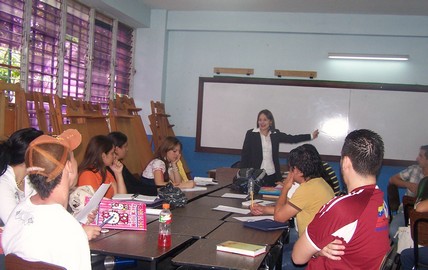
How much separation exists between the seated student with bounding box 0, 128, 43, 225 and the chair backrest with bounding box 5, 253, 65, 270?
793 mm

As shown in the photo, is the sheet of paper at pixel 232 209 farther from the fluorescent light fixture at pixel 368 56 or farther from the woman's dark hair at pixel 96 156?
the fluorescent light fixture at pixel 368 56

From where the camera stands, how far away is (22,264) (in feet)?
5.69

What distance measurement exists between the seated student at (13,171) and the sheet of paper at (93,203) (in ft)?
1.09

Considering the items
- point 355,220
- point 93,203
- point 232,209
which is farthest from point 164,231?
point 232,209

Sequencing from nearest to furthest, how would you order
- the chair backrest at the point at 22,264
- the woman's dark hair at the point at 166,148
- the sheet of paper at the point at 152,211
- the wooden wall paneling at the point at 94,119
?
the chair backrest at the point at 22,264
the sheet of paper at the point at 152,211
the woman's dark hair at the point at 166,148
the wooden wall paneling at the point at 94,119

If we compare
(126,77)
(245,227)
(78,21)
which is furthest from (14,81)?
(245,227)

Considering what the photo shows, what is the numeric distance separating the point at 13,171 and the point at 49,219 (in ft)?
3.56

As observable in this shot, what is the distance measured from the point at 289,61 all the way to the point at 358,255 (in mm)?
5891

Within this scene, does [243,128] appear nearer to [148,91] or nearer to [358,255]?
[148,91]

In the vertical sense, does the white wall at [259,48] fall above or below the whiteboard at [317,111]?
above

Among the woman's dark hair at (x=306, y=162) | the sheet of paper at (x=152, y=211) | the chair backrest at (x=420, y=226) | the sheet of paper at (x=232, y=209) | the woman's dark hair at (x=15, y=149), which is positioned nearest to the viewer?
the woman's dark hair at (x=15, y=149)

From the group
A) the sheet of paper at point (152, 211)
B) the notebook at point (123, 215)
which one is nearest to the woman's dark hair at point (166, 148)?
the sheet of paper at point (152, 211)

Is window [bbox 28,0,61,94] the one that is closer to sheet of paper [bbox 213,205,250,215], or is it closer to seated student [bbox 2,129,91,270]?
sheet of paper [bbox 213,205,250,215]

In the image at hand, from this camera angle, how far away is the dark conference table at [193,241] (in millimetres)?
2301
